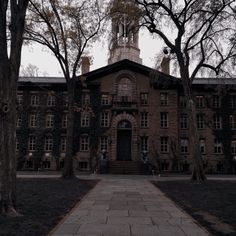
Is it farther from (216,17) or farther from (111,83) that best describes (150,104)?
(216,17)

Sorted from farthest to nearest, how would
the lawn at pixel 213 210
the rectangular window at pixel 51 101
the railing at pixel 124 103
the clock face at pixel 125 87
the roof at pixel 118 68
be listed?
the rectangular window at pixel 51 101
the clock face at pixel 125 87
the roof at pixel 118 68
the railing at pixel 124 103
the lawn at pixel 213 210

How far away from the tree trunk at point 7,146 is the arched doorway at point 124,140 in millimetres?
28562

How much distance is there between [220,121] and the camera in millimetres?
40688

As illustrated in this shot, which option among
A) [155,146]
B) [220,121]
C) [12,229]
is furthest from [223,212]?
[220,121]

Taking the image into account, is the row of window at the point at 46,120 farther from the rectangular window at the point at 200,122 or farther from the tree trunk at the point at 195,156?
the tree trunk at the point at 195,156

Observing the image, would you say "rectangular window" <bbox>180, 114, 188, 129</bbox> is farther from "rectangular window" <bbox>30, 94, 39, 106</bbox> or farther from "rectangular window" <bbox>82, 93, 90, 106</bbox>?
"rectangular window" <bbox>30, 94, 39, 106</bbox>

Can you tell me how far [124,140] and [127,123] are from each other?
1924mm

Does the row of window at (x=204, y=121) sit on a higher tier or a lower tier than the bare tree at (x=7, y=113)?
higher

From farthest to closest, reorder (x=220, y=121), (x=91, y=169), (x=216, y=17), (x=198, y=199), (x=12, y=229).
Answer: (x=220, y=121)
(x=91, y=169)
(x=216, y=17)
(x=198, y=199)
(x=12, y=229)

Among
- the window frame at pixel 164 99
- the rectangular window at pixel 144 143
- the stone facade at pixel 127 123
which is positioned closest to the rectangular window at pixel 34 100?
the stone facade at pixel 127 123

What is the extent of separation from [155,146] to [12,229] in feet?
104

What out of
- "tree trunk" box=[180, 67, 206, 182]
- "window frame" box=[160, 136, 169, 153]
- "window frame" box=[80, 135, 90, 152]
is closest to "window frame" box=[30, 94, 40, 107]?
"window frame" box=[80, 135, 90, 152]

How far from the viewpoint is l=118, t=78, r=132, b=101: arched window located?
39.8 metres

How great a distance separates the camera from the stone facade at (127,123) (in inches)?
1534
